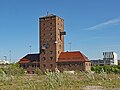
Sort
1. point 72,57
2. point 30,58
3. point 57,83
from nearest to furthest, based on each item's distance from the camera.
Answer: point 57,83 → point 72,57 → point 30,58

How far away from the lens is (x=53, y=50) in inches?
2776

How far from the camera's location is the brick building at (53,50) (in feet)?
228

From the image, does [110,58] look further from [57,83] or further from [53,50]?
[57,83]

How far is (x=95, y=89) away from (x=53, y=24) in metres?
55.2

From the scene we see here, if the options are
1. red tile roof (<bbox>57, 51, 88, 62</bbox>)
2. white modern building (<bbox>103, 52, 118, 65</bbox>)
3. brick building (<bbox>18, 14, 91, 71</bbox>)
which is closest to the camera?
red tile roof (<bbox>57, 51, 88, 62</bbox>)

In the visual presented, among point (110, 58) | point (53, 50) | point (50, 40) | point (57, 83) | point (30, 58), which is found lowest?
point (57, 83)

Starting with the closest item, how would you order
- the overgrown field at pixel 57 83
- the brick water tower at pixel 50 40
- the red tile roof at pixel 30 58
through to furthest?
the overgrown field at pixel 57 83, the brick water tower at pixel 50 40, the red tile roof at pixel 30 58

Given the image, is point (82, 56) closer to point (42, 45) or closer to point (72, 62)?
point (72, 62)

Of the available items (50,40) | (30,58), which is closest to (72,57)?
→ (50,40)

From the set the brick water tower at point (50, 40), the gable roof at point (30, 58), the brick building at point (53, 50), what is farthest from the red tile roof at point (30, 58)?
the brick water tower at point (50, 40)

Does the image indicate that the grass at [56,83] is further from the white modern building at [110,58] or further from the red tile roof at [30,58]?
the white modern building at [110,58]

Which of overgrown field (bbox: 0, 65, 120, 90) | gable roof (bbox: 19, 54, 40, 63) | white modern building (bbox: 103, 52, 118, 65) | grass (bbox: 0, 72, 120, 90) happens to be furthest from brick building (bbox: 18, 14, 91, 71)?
white modern building (bbox: 103, 52, 118, 65)

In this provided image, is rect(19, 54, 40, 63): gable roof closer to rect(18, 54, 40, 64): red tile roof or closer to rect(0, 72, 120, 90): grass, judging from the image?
rect(18, 54, 40, 64): red tile roof

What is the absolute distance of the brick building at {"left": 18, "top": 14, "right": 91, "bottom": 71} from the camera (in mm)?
69625
